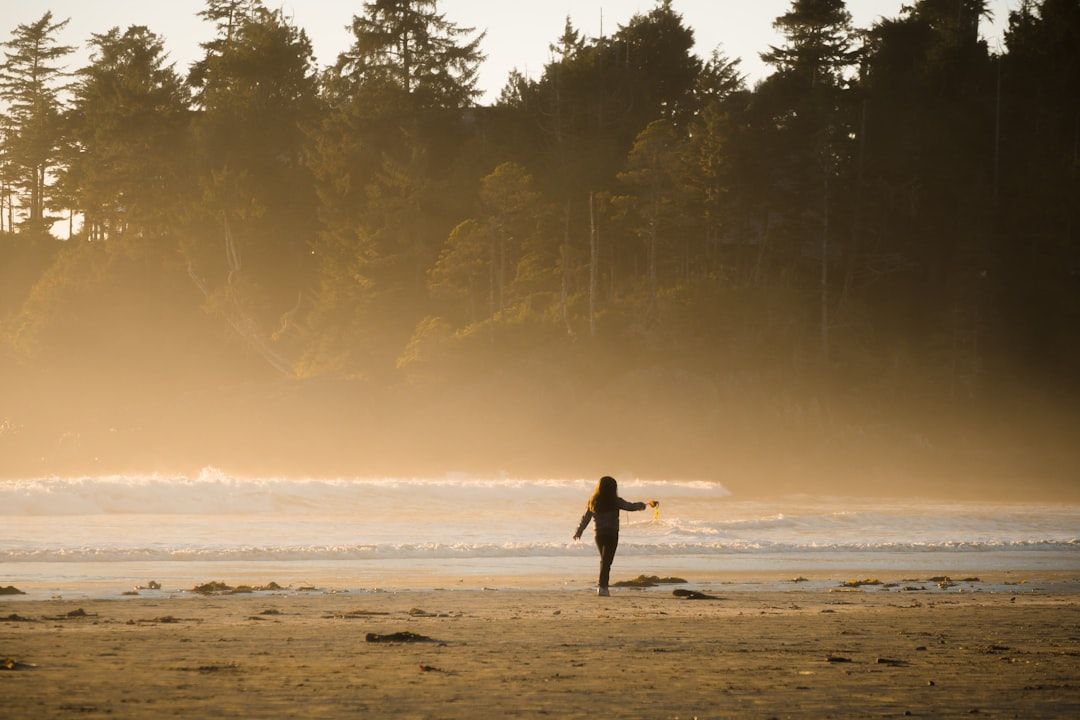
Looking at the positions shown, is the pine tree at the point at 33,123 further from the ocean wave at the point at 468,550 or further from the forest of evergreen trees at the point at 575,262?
the ocean wave at the point at 468,550

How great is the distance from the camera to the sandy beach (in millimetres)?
6691

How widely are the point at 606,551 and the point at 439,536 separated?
8441mm

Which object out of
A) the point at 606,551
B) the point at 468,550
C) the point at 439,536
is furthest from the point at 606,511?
the point at 439,536

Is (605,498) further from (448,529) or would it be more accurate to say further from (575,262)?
(575,262)

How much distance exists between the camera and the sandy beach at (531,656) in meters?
6.69

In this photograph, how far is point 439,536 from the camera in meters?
22.1

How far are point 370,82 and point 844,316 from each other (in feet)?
85.3

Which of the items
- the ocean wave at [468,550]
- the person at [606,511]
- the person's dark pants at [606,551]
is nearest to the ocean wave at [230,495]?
the ocean wave at [468,550]

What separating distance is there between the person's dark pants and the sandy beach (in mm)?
498

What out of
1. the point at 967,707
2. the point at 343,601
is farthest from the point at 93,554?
the point at 967,707

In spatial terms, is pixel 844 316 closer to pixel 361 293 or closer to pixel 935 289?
pixel 935 289

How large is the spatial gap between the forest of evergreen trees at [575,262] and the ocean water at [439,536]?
12.6 m

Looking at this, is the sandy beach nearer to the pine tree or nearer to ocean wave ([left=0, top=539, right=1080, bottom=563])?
ocean wave ([left=0, top=539, right=1080, bottom=563])

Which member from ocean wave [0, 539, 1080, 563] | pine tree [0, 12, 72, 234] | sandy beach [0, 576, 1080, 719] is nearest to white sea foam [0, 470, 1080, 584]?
ocean wave [0, 539, 1080, 563]
